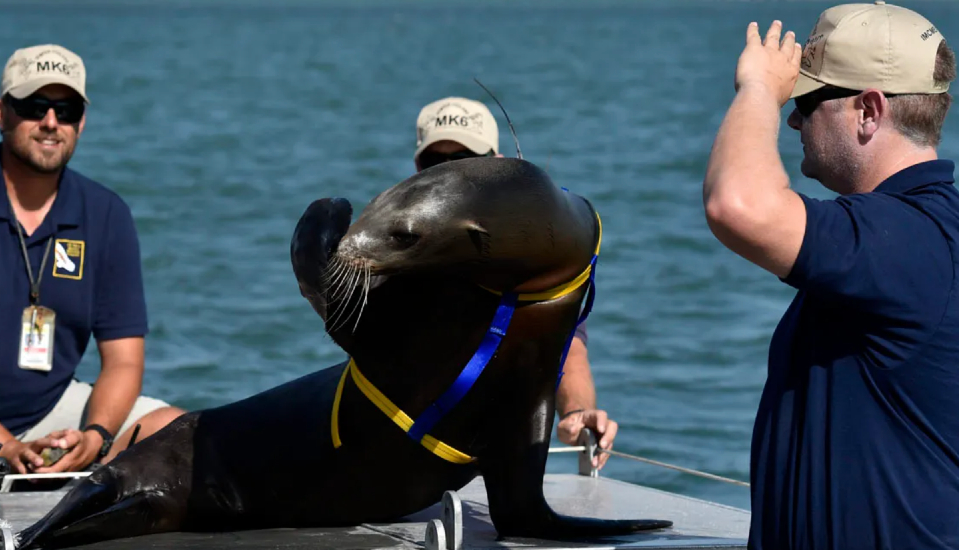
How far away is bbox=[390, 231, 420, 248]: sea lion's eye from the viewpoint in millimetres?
3965

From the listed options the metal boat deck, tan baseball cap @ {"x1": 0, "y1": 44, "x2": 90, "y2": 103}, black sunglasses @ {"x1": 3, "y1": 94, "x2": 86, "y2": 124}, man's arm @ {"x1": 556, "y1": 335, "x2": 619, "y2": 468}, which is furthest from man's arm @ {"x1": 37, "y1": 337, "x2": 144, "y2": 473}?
man's arm @ {"x1": 556, "y1": 335, "x2": 619, "y2": 468}

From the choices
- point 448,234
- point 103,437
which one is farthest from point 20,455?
point 448,234

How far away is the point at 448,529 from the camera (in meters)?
3.94

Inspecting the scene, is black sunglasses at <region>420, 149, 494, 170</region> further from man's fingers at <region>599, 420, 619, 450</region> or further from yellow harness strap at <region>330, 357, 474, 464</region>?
yellow harness strap at <region>330, 357, 474, 464</region>

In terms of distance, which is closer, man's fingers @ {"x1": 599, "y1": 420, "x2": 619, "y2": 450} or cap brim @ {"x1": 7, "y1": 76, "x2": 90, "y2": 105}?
man's fingers @ {"x1": 599, "y1": 420, "x2": 619, "y2": 450}

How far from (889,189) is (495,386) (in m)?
1.38

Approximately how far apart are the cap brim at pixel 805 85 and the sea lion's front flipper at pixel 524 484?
1323mm

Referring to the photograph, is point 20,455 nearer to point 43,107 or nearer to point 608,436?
point 43,107

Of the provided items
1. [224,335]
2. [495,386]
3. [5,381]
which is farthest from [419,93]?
[495,386]

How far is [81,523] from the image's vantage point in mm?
4309

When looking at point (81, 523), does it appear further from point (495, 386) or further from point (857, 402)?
point (857, 402)

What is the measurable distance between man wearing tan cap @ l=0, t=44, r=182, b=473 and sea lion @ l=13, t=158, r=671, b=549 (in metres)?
1.86

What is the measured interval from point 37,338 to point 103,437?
1.88 feet

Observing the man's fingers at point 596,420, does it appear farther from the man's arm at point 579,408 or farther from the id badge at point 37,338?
the id badge at point 37,338
